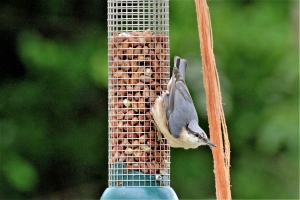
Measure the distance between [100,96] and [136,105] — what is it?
9.88ft

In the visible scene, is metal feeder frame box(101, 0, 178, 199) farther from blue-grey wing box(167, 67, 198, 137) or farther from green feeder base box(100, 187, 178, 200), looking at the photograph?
blue-grey wing box(167, 67, 198, 137)

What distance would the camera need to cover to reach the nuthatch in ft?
13.7

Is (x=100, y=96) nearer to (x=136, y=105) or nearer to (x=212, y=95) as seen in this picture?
(x=136, y=105)

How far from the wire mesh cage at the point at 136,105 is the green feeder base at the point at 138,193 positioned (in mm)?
127

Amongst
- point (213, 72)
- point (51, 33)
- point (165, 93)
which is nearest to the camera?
point (213, 72)

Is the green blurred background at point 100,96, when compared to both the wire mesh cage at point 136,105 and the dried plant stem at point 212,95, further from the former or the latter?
the dried plant stem at point 212,95

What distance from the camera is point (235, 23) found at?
684 centimetres

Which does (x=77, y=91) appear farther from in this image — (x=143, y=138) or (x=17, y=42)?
(x=143, y=138)

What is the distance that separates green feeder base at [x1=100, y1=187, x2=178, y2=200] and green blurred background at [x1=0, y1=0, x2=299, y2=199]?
230 centimetres

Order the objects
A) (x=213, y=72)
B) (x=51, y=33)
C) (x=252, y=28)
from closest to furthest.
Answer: (x=213, y=72) → (x=252, y=28) → (x=51, y=33)

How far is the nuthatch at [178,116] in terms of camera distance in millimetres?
4180

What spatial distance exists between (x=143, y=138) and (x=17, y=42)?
3132mm

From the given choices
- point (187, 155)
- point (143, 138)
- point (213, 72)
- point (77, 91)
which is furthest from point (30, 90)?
point (213, 72)

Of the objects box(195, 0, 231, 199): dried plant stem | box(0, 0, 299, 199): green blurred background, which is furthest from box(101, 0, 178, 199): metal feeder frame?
box(0, 0, 299, 199): green blurred background
